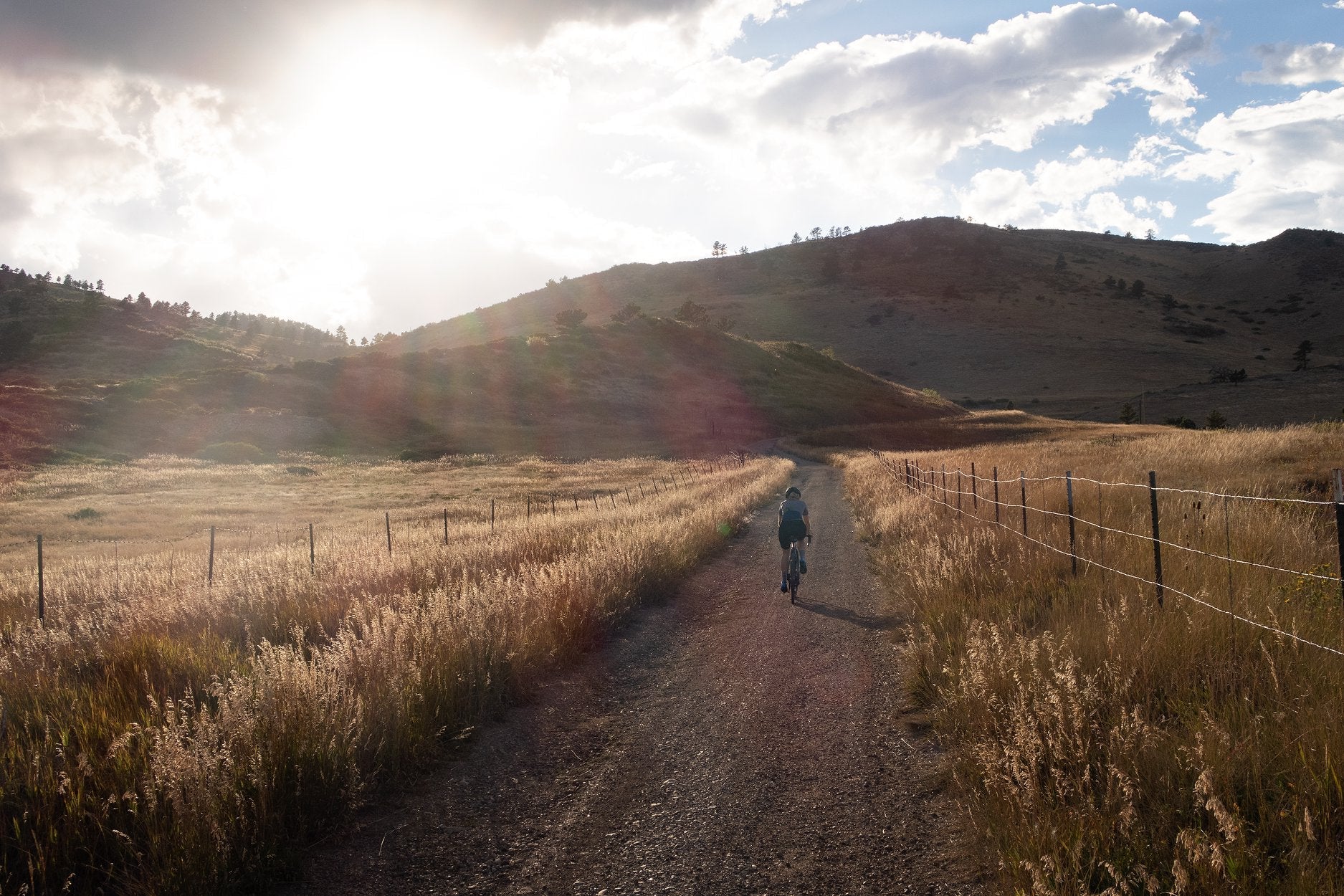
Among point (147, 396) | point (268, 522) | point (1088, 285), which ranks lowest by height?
point (268, 522)

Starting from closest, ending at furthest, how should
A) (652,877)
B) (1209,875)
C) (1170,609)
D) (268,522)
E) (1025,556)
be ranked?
(1209,875), (652,877), (1170,609), (1025,556), (268,522)

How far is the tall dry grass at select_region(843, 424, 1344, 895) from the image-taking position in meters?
3.54

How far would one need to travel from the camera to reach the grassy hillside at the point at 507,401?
6316 cm

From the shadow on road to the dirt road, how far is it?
2.39 ft

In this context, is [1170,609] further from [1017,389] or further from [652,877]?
[1017,389]

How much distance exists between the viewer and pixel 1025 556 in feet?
32.6

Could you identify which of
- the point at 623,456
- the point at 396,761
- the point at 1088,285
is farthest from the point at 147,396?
the point at 1088,285

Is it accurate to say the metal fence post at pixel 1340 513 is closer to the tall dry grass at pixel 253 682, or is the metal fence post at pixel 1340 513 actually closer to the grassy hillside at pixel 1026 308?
the tall dry grass at pixel 253 682

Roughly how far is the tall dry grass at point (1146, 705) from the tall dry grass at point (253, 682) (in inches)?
154

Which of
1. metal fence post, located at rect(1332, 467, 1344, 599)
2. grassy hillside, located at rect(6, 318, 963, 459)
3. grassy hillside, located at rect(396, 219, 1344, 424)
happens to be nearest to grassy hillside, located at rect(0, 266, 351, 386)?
grassy hillside, located at rect(6, 318, 963, 459)

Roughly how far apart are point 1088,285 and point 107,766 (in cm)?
16545

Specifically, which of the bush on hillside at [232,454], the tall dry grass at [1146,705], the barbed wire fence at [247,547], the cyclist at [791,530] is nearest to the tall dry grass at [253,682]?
the barbed wire fence at [247,547]

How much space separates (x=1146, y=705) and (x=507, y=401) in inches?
3041

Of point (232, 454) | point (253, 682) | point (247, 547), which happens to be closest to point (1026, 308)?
point (232, 454)
